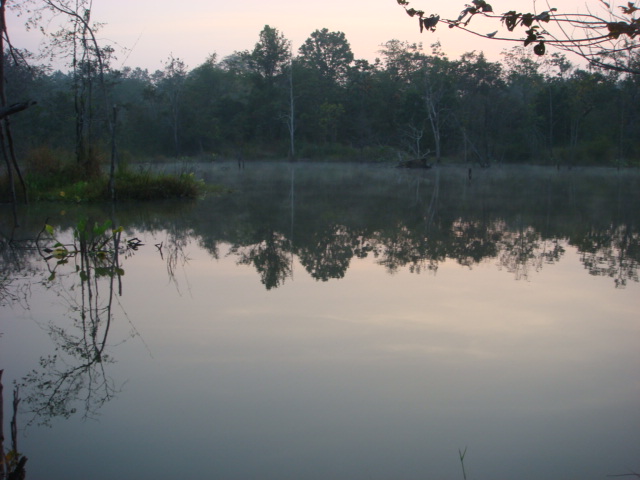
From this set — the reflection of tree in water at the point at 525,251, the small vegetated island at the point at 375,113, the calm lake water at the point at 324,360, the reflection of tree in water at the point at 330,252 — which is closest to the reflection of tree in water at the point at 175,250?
the calm lake water at the point at 324,360

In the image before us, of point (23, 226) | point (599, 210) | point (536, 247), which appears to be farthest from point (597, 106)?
point (23, 226)

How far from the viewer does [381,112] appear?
48.6 metres

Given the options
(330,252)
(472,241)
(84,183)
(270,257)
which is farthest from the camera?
(84,183)

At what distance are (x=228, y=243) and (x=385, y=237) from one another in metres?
2.34

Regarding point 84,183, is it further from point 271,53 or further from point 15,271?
point 271,53

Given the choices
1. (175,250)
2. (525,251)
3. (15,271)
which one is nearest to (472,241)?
(525,251)

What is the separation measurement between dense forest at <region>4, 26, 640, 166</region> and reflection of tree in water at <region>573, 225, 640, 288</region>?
26.8 metres

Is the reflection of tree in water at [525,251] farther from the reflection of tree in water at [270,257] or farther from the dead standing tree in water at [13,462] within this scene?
the dead standing tree in water at [13,462]

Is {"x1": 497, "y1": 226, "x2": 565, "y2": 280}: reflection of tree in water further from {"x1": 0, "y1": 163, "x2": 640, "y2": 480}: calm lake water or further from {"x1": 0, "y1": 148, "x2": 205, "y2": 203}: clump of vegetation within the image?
{"x1": 0, "y1": 148, "x2": 205, "y2": 203}: clump of vegetation

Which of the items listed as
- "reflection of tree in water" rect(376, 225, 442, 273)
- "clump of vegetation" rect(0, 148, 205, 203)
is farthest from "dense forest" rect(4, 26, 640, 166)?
"reflection of tree in water" rect(376, 225, 442, 273)

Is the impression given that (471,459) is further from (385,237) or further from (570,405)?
(385,237)

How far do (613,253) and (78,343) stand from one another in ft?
21.9

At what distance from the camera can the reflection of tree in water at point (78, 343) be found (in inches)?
137

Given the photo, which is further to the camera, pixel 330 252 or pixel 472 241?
pixel 472 241
